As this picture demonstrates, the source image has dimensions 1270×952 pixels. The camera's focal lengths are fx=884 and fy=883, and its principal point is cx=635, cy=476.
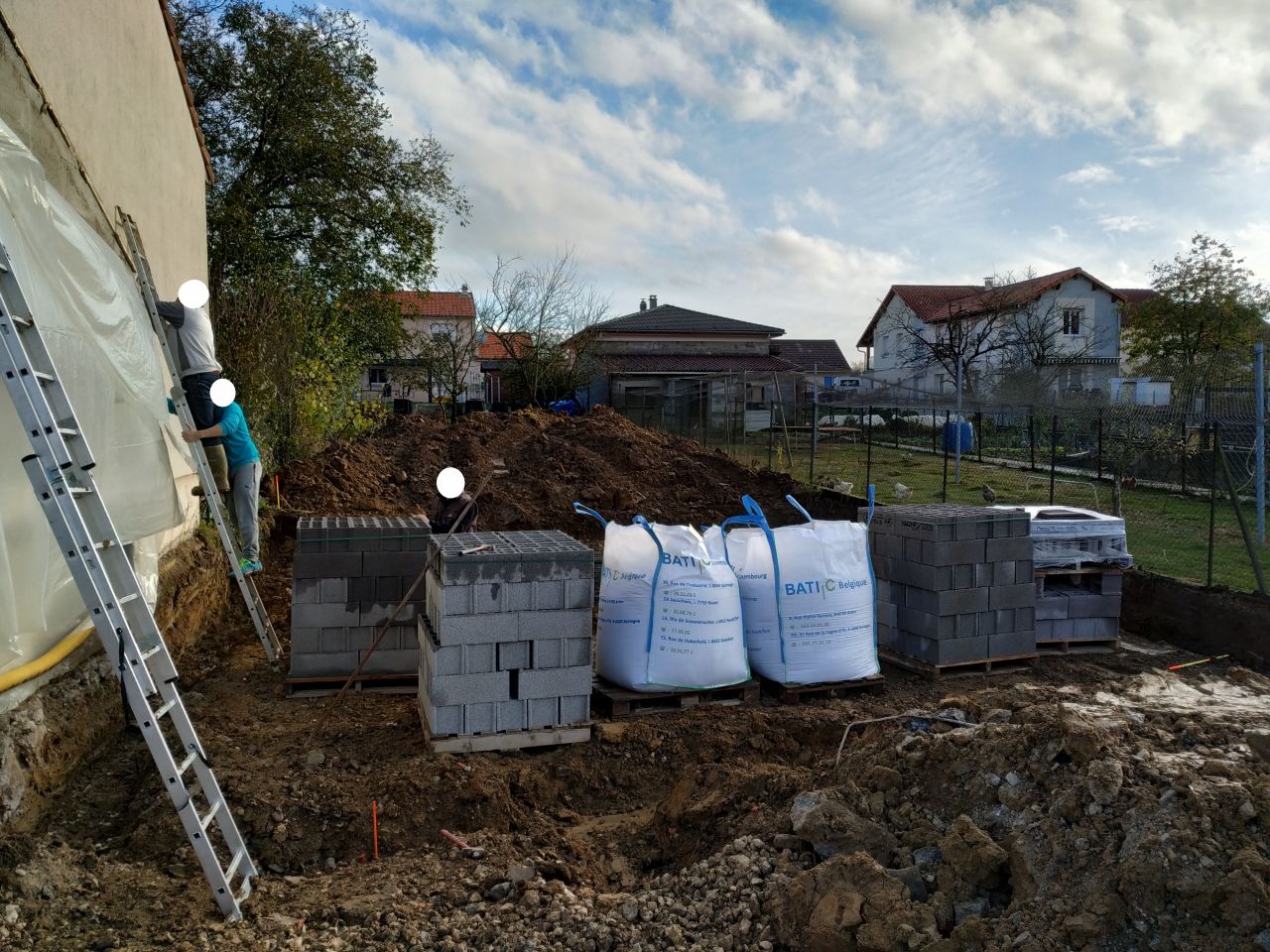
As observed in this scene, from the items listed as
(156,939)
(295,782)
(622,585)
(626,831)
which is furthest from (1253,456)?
(156,939)

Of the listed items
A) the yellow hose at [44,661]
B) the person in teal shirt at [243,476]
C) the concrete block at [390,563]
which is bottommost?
the yellow hose at [44,661]

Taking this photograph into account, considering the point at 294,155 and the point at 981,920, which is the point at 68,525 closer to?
the point at 981,920

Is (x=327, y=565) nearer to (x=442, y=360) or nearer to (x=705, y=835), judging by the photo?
(x=705, y=835)

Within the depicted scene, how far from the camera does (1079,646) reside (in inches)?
300

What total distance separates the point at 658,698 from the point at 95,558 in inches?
141

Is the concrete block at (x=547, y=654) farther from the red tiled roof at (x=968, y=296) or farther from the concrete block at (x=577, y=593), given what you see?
the red tiled roof at (x=968, y=296)

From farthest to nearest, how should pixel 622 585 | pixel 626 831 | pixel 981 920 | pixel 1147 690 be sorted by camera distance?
pixel 1147 690
pixel 622 585
pixel 626 831
pixel 981 920

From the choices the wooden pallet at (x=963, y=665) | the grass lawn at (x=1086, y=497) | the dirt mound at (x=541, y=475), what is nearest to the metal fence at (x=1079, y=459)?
the grass lawn at (x=1086, y=497)

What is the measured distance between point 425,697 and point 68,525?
2.51m

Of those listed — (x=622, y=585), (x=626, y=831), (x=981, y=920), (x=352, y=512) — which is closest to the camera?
(x=981, y=920)

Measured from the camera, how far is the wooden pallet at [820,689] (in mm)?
6168

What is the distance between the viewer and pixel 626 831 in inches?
179

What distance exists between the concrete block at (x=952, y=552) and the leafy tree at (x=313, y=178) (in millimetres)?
12669

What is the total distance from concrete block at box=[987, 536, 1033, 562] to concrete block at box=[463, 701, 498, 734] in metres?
3.96
